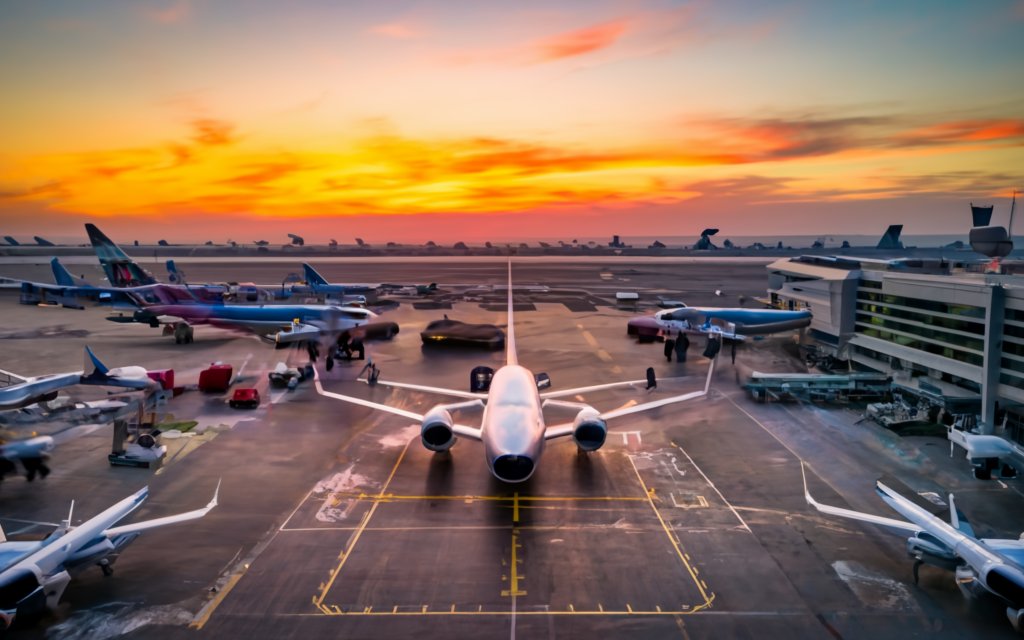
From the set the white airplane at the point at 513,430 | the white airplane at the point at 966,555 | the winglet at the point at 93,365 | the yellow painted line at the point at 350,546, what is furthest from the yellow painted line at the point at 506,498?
the winglet at the point at 93,365

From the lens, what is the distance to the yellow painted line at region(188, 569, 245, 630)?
17.2 metres

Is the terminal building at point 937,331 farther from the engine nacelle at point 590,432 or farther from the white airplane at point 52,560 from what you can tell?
the white airplane at point 52,560

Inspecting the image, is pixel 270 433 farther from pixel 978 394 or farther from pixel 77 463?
pixel 978 394

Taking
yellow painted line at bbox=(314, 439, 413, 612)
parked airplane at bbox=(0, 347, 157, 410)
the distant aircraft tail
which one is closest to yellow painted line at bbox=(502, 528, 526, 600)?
yellow painted line at bbox=(314, 439, 413, 612)

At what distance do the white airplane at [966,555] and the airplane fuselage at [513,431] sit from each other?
10501 millimetres

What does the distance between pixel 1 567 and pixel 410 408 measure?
2376 centimetres

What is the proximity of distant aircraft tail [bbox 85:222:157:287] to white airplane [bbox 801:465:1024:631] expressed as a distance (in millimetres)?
82596

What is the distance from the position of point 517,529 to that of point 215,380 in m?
29.8

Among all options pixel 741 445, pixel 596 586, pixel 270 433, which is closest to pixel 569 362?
pixel 741 445

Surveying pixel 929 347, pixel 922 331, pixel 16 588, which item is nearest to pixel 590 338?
pixel 922 331

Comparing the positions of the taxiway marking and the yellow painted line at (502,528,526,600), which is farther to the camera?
the taxiway marking

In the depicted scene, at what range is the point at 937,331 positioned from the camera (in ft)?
119

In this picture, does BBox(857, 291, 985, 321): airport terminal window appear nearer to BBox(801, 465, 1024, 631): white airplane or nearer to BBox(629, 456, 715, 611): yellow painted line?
BBox(801, 465, 1024, 631): white airplane

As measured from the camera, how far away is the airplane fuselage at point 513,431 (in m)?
22.0
